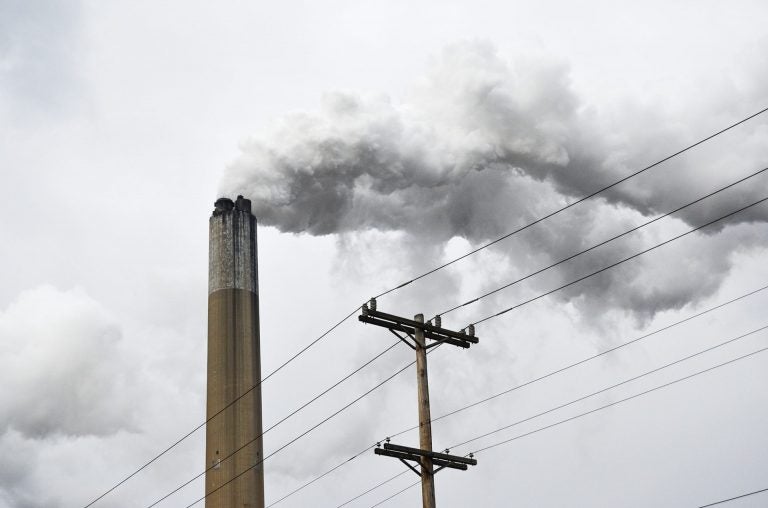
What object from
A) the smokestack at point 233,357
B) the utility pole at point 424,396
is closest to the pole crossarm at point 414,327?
the utility pole at point 424,396

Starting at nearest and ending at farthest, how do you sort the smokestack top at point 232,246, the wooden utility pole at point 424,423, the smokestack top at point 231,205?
the wooden utility pole at point 424,423 → the smokestack top at point 232,246 → the smokestack top at point 231,205

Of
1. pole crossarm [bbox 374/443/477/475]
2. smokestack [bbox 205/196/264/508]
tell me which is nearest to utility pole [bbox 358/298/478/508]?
pole crossarm [bbox 374/443/477/475]

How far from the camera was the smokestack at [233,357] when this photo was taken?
125 ft

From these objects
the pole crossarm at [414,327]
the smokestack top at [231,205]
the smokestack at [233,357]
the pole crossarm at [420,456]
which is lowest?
the pole crossarm at [420,456]

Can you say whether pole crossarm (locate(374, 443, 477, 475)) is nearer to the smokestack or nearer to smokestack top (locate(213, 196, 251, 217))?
the smokestack

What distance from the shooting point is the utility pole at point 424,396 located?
17.1 meters

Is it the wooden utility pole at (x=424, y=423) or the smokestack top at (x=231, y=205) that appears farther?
the smokestack top at (x=231, y=205)

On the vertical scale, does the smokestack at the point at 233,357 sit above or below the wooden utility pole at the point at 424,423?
above

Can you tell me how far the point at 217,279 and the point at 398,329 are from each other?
901 inches

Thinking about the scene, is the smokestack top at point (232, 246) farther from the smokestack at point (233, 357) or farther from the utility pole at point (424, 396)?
the utility pole at point (424, 396)

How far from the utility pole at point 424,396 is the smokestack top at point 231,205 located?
2300cm

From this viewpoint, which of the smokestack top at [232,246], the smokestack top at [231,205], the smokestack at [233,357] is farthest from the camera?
the smokestack top at [231,205]

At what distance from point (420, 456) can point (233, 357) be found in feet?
75.1

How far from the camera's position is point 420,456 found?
56.9 ft
